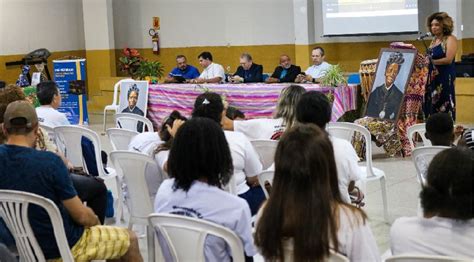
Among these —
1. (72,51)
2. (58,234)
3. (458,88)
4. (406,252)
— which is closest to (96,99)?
(72,51)

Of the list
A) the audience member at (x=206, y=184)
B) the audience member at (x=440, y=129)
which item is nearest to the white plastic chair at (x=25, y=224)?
the audience member at (x=206, y=184)

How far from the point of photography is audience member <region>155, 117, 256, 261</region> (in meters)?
2.90

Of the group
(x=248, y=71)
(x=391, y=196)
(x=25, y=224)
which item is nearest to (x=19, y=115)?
(x=25, y=224)

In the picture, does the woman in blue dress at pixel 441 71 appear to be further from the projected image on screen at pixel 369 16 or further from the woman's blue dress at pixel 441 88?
the projected image on screen at pixel 369 16

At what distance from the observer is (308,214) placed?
237 centimetres

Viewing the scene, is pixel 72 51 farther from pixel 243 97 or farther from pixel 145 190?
pixel 145 190

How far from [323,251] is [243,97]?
645cm

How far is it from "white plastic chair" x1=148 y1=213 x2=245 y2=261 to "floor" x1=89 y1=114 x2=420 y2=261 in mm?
1867

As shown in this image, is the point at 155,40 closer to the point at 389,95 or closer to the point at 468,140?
the point at 389,95

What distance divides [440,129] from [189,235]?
187cm

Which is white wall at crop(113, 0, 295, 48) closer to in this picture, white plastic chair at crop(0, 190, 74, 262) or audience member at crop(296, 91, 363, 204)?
audience member at crop(296, 91, 363, 204)

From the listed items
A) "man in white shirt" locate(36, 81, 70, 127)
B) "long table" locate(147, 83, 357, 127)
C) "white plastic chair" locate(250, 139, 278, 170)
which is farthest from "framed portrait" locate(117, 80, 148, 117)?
"white plastic chair" locate(250, 139, 278, 170)

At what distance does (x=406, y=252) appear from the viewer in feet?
8.11

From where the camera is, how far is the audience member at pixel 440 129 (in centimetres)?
410
